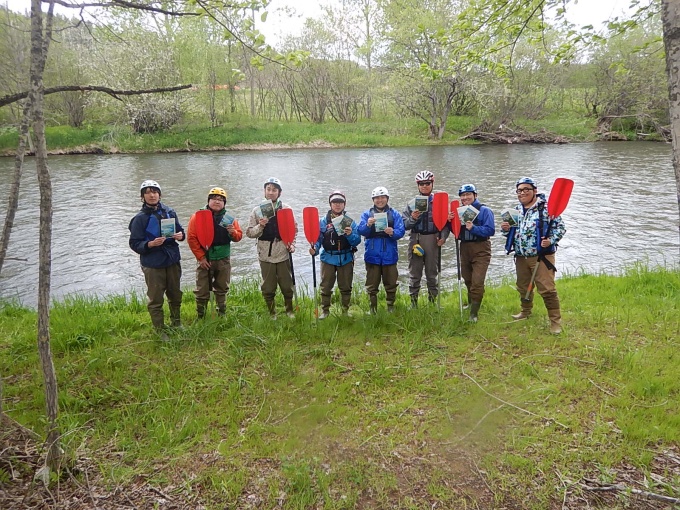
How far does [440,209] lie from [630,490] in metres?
3.48

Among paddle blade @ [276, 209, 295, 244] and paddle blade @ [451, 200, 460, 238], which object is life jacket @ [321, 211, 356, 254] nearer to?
paddle blade @ [276, 209, 295, 244]

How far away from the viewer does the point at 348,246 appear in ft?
17.7

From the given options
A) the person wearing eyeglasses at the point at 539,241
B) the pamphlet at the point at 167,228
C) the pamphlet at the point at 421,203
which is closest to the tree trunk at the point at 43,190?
the pamphlet at the point at 167,228

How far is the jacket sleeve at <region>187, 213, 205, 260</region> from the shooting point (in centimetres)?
511

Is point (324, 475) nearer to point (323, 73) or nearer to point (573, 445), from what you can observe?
point (573, 445)

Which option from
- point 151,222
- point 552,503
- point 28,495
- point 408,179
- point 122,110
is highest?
point 122,110

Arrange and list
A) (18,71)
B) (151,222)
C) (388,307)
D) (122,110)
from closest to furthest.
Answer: (151,222) → (18,71) → (388,307) → (122,110)

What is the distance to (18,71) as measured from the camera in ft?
17.1

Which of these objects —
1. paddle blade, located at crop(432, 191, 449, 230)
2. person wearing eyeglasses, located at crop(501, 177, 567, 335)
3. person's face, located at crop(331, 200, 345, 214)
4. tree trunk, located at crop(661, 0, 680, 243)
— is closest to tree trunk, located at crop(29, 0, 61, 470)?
person's face, located at crop(331, 200, 345, 214)

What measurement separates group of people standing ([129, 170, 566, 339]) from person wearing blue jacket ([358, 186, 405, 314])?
1 centimetres

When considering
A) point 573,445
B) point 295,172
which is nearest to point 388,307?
→ point 573,445

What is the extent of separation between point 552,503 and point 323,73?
3527cm

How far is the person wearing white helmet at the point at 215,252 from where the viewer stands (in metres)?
5.19

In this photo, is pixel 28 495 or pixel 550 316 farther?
pixel 550 316
